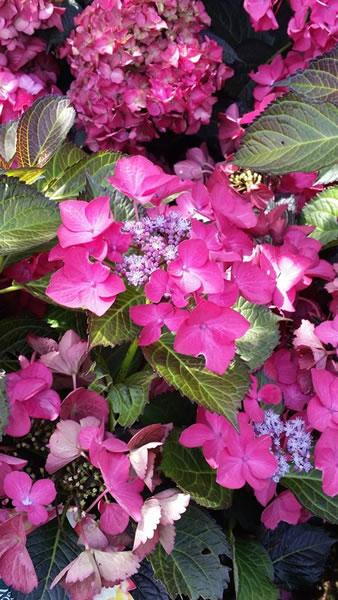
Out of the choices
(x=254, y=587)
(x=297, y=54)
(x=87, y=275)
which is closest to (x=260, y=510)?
(x=254, y=587)

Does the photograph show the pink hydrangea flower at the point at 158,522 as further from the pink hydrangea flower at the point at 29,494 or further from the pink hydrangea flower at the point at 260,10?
the pink hydrangea flower at the point at 260,10

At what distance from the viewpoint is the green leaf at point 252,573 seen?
0.98 m

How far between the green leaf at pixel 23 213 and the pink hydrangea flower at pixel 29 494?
0.80 ft

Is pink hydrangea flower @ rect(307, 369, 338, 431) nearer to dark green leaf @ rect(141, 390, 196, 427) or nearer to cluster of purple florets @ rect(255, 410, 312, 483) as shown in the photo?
cluster of purple florets @ rect(255, 410, 312, 483)

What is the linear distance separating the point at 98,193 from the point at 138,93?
43 cm

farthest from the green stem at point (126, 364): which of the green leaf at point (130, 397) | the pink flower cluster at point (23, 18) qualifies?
the pink flower cluster at point (23, 18)

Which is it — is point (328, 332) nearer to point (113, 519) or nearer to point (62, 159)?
point (113, 519)

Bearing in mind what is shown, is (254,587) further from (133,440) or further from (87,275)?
(87,275)

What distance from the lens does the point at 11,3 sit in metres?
1.29

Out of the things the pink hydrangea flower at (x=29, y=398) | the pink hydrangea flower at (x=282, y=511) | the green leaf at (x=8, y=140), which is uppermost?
the green leaf at (x=8, y=140)

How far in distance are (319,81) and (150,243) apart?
0.26 meters

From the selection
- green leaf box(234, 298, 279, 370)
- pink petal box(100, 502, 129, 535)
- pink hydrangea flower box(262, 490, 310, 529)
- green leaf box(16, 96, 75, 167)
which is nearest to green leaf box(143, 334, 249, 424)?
green leaf box(234, 298, 279, 370)

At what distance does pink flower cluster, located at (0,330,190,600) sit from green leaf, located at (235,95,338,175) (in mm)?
289

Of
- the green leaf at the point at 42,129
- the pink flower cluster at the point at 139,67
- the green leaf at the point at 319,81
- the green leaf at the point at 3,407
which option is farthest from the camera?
the pink flower cluster at the point at 139,67
